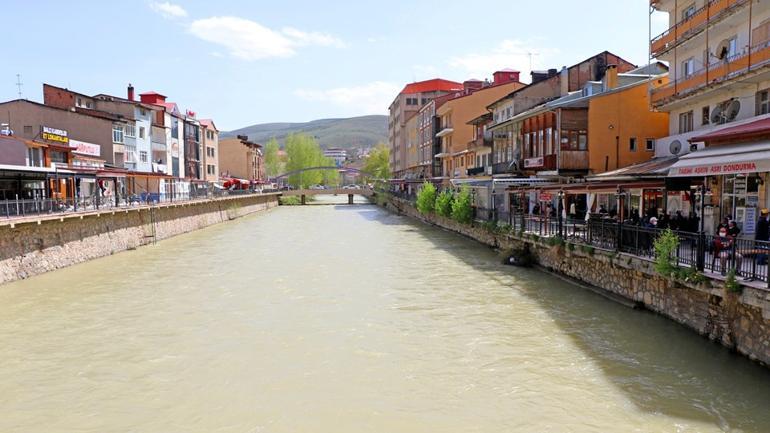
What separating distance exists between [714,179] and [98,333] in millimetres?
20494

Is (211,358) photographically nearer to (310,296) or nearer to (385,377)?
(385,377)

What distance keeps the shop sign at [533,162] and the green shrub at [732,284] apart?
68.1 ft

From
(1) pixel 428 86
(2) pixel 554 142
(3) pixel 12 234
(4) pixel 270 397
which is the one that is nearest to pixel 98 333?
(4) pixel 270 397

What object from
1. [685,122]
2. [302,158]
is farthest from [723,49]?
[302,158]

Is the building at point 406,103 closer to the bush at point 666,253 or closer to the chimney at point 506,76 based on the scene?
the chimney at point 506,76

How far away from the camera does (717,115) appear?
21.9 meters

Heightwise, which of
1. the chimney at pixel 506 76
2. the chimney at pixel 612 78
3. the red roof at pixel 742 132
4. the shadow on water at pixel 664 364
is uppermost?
the chimney at pixel 506 76

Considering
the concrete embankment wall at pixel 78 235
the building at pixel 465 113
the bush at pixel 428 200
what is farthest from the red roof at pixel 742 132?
the building at pixel 465 113

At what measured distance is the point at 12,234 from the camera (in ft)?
72.9

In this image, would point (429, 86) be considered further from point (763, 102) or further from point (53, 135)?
point (763, 102)

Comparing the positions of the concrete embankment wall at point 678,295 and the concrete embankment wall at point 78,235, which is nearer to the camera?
the concrete embankment wall at point 678,295

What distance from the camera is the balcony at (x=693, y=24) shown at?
67.8ft

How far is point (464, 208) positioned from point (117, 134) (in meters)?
33.6

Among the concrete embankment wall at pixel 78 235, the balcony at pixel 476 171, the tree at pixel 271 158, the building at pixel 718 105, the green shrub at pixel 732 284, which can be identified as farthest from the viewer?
the tree at pixel 271 158
